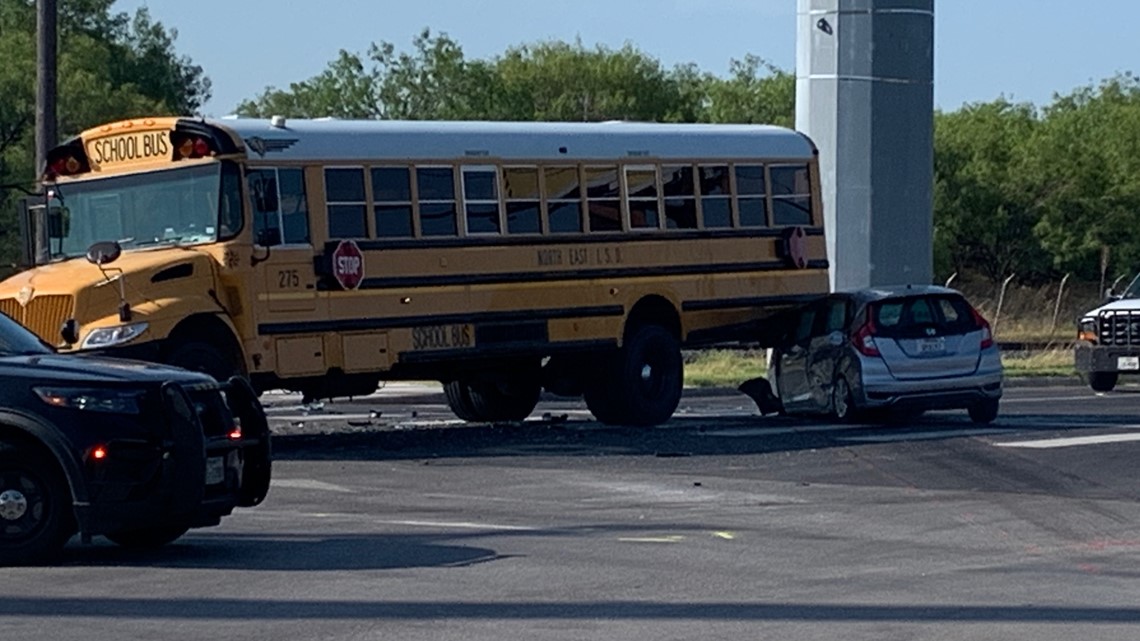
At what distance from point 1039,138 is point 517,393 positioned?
51825mm

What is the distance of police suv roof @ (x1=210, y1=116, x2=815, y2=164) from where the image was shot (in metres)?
19.1

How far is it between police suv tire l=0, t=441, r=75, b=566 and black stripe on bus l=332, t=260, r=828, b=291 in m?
7.91

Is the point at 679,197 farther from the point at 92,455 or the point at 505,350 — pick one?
the point at 92,455

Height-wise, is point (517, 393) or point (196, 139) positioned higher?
point (196, 139)

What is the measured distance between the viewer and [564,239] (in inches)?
830

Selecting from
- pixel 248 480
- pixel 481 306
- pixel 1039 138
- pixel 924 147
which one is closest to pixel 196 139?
pixel 481 306

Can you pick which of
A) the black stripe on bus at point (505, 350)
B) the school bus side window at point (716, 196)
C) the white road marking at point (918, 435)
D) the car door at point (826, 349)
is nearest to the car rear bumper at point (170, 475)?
the black stripe on bus at point (505, 350)

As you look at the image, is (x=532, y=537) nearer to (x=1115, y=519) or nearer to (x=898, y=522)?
(x=898, y=522)

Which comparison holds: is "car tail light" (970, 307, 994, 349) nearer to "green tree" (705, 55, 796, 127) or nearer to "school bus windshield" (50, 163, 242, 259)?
"school bus windshield" (50, 163, 242, 259)

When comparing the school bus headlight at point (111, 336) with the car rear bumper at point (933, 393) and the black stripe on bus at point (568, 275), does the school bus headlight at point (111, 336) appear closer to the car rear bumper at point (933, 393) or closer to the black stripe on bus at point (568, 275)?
the black stripe on bus at point (568, 275)

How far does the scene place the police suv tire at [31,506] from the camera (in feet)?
36.7

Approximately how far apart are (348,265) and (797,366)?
5.61 metres

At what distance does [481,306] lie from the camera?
2036 centimetres

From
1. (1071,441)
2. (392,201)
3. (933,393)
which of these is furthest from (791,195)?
(392,201)
